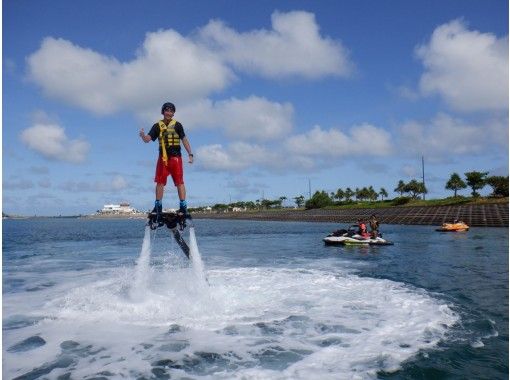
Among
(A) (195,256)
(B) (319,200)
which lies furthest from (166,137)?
(B) (319,200)

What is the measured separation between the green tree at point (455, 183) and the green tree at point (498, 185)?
7438 mm

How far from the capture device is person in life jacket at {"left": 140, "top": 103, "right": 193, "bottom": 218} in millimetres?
9523

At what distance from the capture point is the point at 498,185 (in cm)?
9688

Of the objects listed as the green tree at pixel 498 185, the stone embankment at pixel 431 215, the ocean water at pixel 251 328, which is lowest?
the ocean water at pixel 251 328

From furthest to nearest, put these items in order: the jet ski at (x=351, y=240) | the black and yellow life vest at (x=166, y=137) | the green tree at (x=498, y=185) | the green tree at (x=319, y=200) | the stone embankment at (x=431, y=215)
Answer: the green tree at (x=319, y=200)
the green tree at (x=498, y=185)
the stone embankment at (x=431, y=215)
the jet ski at (x=351, y=240)
the black and yellow life vest at (x=166, y=137)

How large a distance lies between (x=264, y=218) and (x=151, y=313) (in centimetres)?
12761

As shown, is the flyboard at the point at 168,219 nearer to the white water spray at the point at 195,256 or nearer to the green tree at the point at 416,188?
the white water spray at the point at 195,256

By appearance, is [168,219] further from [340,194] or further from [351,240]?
[340,194]

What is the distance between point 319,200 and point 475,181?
180ft

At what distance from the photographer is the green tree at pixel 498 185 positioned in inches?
3686

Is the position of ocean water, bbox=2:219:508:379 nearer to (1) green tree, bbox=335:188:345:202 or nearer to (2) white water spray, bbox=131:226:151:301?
(2) white water spray, bbox=131:226:151:301

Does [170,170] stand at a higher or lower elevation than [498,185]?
lower

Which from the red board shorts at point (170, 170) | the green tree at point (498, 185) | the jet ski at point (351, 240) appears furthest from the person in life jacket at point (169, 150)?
the green tree at point (498, 185)

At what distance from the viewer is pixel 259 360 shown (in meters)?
8.06
